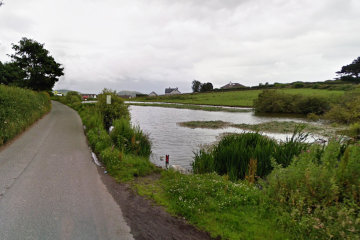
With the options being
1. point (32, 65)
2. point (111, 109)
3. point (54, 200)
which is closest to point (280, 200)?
point (54, 200)

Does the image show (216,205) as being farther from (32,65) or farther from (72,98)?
(72,98)

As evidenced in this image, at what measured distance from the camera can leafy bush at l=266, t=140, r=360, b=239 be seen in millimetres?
3246

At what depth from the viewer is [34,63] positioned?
94.9ft

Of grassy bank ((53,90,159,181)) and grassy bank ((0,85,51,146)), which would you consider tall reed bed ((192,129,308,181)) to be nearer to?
grassy bank ((53,90,159,181))

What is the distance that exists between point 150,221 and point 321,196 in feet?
10.0

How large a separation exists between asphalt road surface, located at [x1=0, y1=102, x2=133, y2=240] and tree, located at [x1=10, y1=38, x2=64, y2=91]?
24.6m

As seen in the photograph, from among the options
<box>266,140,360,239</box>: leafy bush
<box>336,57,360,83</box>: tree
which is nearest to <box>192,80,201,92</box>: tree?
<box>336,57,360,83</box>: tree

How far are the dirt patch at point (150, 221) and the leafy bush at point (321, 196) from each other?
5.13 feet

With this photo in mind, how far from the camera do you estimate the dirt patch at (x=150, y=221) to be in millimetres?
3672

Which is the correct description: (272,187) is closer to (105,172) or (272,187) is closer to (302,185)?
(302,185)

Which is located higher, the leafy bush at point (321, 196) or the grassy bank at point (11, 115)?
the grassy bank at point (11, 115)

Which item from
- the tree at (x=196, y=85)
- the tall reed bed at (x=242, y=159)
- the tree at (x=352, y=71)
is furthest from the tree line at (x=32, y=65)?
the tree at (x=196, y=85)

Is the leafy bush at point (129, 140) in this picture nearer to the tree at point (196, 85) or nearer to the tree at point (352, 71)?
the tree at point (352, 71)

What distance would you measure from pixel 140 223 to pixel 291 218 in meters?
2.64
